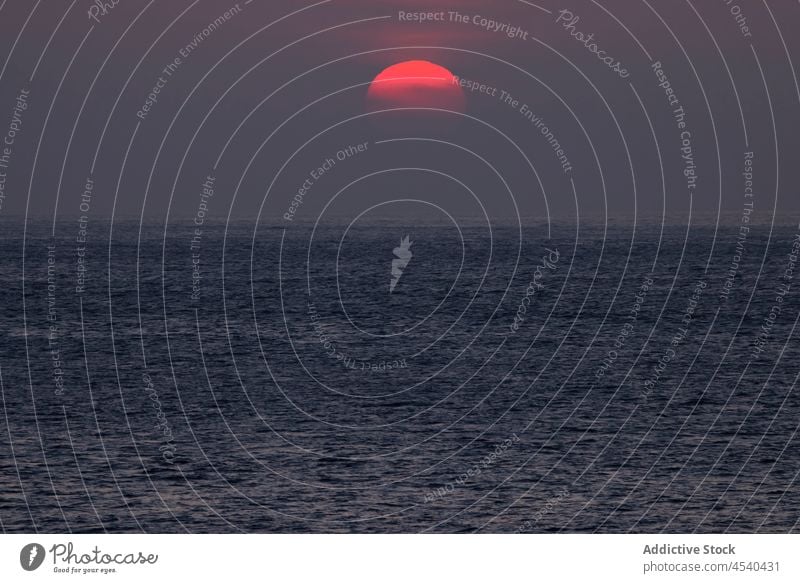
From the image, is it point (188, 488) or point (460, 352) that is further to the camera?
point (460, 352)

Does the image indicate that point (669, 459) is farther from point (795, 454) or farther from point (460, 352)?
point (460, 352)

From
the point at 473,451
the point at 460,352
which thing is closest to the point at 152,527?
the point at 473,451

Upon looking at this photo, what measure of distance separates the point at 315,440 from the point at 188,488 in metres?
21.6

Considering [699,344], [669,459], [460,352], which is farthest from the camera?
[699,344]

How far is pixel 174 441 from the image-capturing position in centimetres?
12031

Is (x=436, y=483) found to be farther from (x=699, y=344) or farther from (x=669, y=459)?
(x=699, y=344)

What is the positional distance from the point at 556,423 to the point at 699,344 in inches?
2890

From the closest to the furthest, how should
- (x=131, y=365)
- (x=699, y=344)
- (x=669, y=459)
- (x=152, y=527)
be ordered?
1. (x=152, y=527)
2. (x=669, y=459)
3. (x=131, y=365)
4. (x=699, y=344)

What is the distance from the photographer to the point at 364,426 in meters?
129
